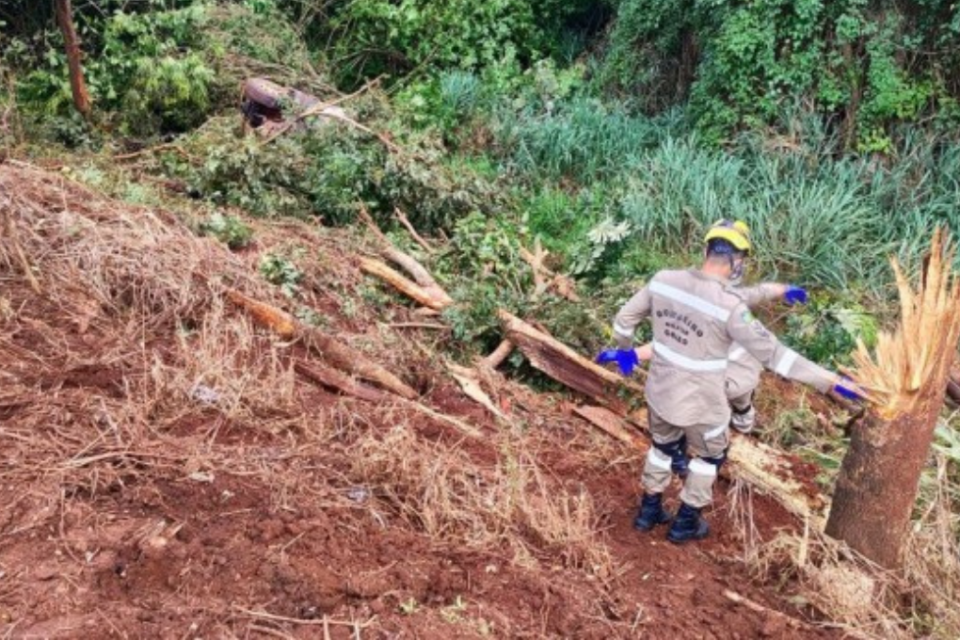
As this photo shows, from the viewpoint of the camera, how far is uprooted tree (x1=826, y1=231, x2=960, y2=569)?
3.74 m

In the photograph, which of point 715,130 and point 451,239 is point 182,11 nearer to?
point 451,239

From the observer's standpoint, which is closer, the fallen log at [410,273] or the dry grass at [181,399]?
the dry grass at [181,399]

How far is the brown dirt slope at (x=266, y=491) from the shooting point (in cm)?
333

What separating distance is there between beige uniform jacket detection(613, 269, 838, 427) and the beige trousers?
0.22 ft

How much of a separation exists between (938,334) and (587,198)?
16.8ft

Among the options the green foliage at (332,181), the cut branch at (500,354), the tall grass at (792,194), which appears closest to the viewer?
the cut branch at (500,354)

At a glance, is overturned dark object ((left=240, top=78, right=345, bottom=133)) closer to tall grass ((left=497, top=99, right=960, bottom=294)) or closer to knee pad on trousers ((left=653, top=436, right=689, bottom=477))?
tall grass ((left=497, top=99, right=960, bottom=294))

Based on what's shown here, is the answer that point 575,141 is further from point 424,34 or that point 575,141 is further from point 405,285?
point 405,285

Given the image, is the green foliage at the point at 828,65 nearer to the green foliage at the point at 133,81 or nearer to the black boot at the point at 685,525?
the green foliage at the point at 133,81

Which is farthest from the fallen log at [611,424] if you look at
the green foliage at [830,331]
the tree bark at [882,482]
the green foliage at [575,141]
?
the green foliage at [575,141]

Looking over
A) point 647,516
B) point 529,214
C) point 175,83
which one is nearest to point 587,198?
point 529,214

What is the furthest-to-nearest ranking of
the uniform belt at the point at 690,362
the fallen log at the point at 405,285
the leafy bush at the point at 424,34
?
the leafy bush at the point at 424,34
the fallen log at the point at 405,285
the uniform belt at the point at 690,362

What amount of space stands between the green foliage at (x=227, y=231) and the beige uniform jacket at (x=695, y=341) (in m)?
3.08

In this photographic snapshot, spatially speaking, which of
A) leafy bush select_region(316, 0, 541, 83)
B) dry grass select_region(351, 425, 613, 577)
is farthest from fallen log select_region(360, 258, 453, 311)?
leafy bush select_region(316, 0, 541, 83)
